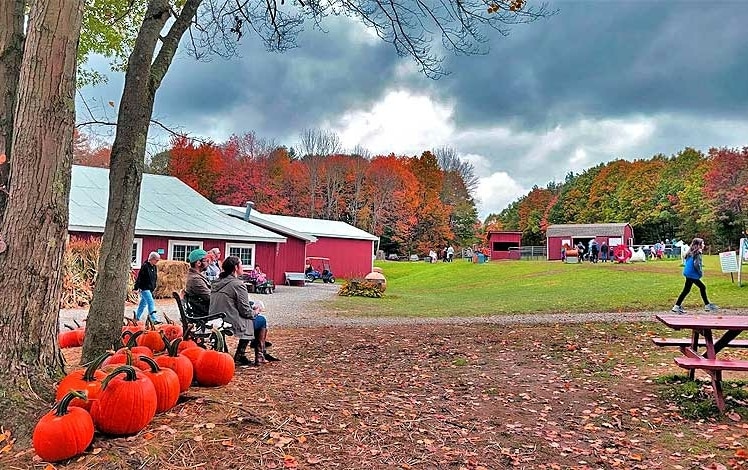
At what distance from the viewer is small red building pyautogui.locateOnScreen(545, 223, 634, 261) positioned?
151 ft

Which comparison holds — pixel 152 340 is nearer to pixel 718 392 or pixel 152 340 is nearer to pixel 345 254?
pixel 718 392

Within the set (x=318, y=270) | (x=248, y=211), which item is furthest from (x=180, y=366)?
(x=318, y=270)

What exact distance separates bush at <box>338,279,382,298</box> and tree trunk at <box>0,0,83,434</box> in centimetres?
1706

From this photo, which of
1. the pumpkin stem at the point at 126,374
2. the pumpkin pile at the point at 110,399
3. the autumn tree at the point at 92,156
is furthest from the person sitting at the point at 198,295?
the autumn tree at the point at 92,156

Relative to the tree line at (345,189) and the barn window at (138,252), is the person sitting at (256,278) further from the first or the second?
the tree line at (345,189)

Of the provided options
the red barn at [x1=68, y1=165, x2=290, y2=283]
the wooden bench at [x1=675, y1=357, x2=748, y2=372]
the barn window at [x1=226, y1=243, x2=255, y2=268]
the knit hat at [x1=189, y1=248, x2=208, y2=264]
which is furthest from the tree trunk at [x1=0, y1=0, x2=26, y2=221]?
the barn window at [x1=226, y1=243, x2=255, y2=268]

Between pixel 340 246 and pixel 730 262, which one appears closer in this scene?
pixel 730 262

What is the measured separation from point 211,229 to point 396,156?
156ft

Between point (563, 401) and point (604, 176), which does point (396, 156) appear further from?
point (563, 401)

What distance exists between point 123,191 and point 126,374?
2392 millimetres

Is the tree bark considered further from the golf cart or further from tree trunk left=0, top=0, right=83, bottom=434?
the golf cart

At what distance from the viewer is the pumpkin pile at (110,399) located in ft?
11.6

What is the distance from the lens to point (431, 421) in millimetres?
4793

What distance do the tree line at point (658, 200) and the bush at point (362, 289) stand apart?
116 feet
